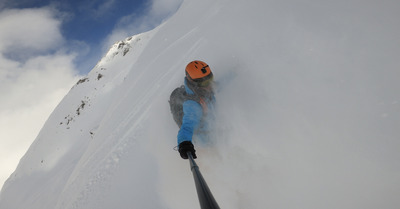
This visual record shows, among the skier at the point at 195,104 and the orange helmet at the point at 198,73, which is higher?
the orange helmet at the point at 198,73

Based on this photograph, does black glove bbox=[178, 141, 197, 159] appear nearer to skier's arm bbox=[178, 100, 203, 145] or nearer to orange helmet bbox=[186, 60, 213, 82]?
skier's arm bbox=[178, 100, 203, 145]

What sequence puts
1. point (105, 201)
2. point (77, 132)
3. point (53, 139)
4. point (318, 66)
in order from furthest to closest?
point (53, 139) < point (77, 132) < point (105, 201) < point (318, 66)

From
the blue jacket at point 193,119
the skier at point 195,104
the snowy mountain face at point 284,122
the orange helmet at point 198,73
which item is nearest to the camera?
the snowy mountain face at point 284,122

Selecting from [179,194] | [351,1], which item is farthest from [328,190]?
[351,1]

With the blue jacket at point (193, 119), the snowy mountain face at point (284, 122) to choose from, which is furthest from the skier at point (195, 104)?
Result: the snowy mountain face at point (284, 122)

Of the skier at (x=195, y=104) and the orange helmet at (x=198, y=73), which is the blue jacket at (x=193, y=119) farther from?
the orange helmet at (x=198, y=73)

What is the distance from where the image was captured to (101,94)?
25.0 metres

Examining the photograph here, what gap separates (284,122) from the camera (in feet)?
9.04

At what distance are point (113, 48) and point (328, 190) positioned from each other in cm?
4525

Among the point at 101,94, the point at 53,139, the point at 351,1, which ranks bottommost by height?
the point at 351,1

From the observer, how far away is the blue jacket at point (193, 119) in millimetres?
2414

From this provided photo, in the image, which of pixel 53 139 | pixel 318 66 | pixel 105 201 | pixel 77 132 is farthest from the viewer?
pixel 53 139

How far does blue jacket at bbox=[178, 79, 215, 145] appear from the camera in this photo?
7.92ft

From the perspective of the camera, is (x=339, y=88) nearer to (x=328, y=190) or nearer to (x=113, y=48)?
(x=328, y=190)
